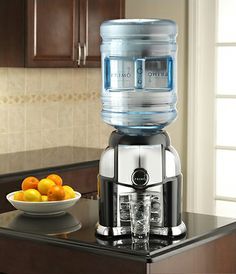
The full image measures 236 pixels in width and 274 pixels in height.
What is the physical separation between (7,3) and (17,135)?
912 mm

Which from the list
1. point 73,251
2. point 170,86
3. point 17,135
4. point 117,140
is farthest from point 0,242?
point 17,135

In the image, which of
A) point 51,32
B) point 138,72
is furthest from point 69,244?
point 51,32

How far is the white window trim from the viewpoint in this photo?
5086mm

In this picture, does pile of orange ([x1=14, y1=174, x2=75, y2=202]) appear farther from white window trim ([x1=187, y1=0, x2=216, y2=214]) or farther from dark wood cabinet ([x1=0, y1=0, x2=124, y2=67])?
white window trim ([x1=187, y1=0, x2=216, y2=214])

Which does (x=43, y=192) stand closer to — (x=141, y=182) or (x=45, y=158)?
(x=141, y=182)

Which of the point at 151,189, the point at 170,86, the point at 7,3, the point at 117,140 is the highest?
the point at 7,3

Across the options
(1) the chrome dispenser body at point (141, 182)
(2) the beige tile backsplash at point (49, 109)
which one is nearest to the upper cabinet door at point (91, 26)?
(2) the beige tile backsplash at point (49, 109)

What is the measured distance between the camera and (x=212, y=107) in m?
5.11

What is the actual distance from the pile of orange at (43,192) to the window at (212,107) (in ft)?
9.28

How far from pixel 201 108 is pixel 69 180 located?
1426 mm

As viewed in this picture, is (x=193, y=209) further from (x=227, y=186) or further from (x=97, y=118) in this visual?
(x=97, y=118)

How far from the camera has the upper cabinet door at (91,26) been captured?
461cm

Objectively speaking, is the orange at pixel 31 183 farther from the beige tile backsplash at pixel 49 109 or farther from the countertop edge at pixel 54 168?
the beige tile backsplash at pixel 49 109

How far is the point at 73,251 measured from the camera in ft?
6.57
